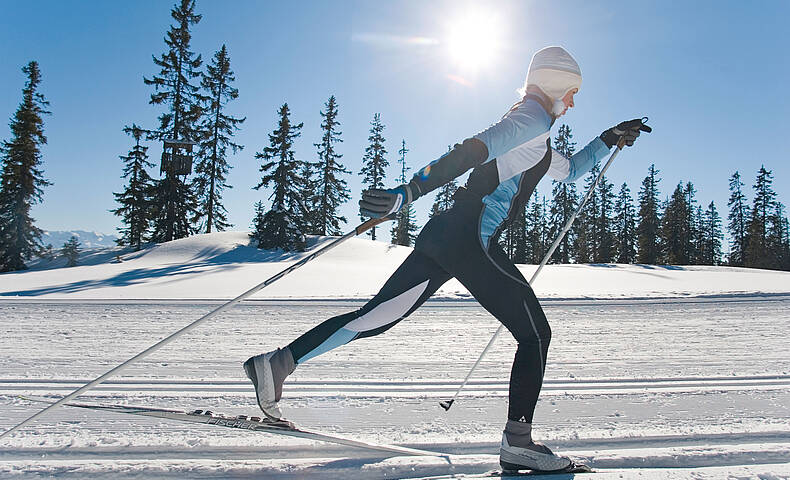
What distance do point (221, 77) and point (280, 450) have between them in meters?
33.5

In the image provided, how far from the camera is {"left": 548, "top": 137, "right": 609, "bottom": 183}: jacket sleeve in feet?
8.20

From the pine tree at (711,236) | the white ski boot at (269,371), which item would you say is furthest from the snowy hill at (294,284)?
the pine tree at (711,236)

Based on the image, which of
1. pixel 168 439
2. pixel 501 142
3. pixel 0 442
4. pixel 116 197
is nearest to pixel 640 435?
pixel 501 142

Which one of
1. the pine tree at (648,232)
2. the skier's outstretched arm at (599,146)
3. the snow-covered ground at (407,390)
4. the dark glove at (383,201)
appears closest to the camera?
the dark glove at (383,201)

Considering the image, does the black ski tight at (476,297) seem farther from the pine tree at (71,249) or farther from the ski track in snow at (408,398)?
the pine tree at (71,249)

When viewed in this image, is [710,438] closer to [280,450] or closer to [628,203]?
[280,450]

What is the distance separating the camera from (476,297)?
208 cm

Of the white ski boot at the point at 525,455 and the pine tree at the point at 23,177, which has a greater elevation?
the pine tree at the point at 23,177

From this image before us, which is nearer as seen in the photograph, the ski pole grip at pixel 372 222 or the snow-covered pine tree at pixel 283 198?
the ski pole grip at pixel 372 222

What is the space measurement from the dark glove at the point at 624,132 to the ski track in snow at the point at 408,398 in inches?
72.3

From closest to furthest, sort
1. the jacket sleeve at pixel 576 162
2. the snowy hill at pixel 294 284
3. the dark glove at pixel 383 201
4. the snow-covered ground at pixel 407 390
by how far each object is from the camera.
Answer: the dark glove at pixel 383 201, the snow-covered ground at pixel 407 390, the jacket sleeve at pixel 576 162, the snowy hill at pixel 294 284

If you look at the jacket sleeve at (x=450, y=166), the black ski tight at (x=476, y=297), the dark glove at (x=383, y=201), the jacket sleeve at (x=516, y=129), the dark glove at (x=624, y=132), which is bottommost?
the black ski tight at (x=476, y=297)

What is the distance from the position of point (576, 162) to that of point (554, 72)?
0.80m

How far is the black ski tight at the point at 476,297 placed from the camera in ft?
6.64
